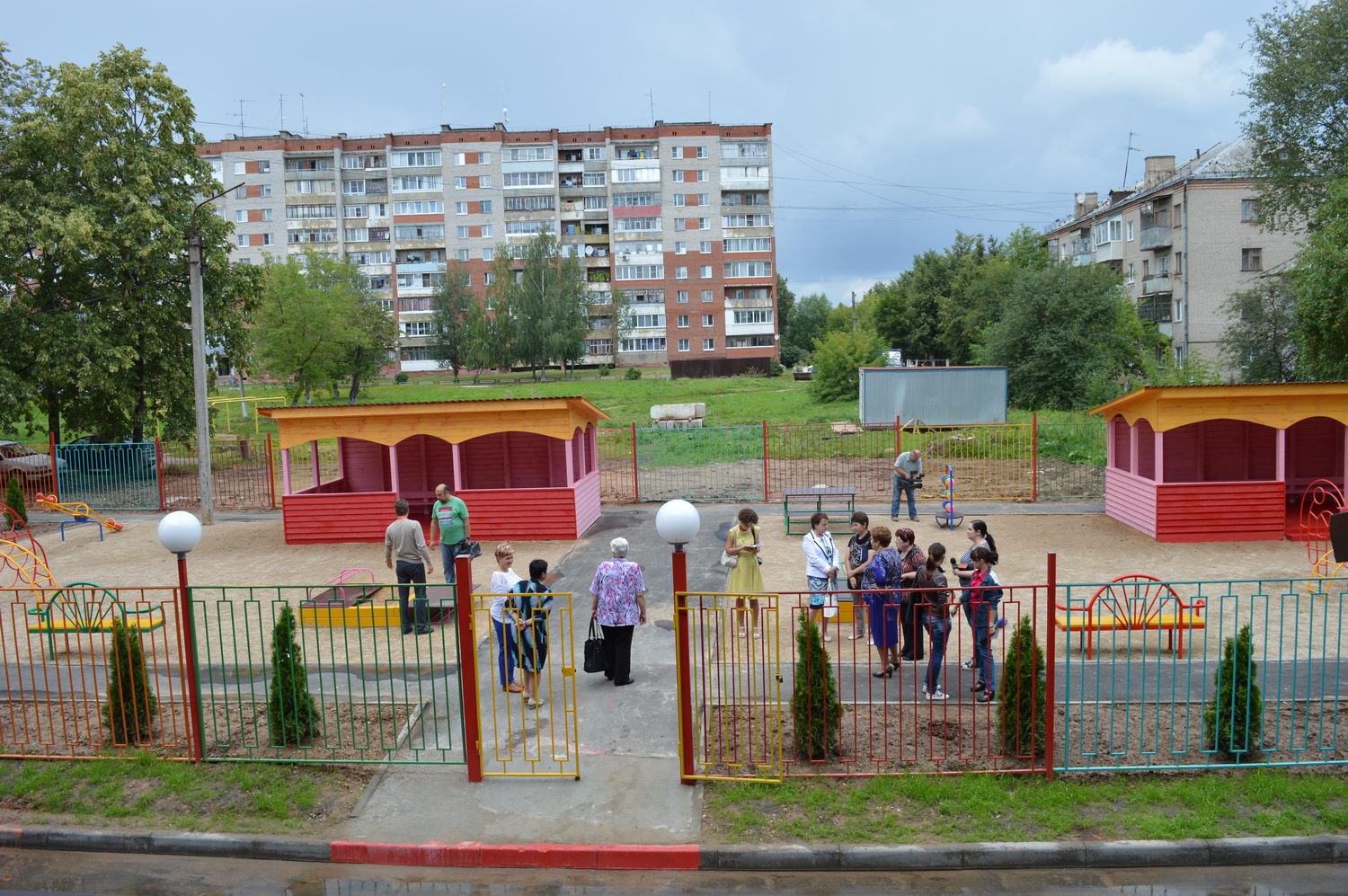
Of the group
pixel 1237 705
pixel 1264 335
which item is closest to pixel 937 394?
pixel 1264 335

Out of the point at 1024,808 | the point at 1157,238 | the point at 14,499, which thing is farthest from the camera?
the point at 1157,238

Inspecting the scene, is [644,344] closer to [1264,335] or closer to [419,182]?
[419,182]

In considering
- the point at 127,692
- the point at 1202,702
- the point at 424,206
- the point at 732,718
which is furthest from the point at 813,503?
the point at 424,206

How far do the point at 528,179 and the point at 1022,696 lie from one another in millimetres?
71566

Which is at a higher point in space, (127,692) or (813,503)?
(127,692)

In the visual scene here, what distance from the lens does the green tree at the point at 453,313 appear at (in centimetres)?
6900

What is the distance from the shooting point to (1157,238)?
47531 mm

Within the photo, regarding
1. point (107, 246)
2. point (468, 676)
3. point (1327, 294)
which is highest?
point (107, 246)

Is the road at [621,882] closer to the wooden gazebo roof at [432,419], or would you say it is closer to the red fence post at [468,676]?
the red fence post at [468,676]

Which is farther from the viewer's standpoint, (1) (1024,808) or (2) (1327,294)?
(2) (1327,294)

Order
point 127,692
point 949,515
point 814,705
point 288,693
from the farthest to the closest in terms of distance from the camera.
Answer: point 949,515
point 127,692
point 288,693
point 814,705

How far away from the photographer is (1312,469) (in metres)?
17.5

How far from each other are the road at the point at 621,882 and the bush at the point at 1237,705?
1140 millimetres

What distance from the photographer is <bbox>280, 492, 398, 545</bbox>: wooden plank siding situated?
57.2ft
